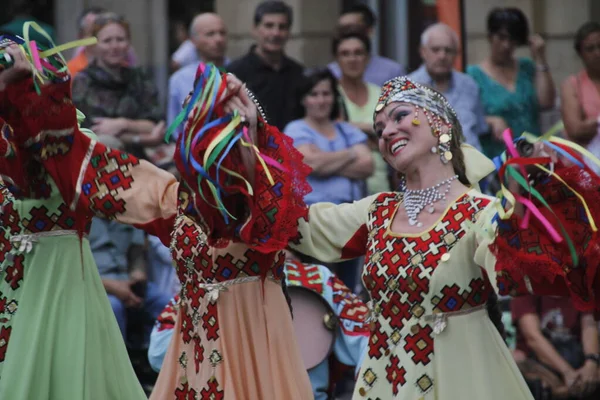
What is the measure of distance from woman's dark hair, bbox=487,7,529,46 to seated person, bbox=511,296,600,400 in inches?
87.1

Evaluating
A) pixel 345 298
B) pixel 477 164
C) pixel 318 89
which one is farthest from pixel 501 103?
pixel 477 164

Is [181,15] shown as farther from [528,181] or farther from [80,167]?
[528,181]

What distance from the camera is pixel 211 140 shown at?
233 inches

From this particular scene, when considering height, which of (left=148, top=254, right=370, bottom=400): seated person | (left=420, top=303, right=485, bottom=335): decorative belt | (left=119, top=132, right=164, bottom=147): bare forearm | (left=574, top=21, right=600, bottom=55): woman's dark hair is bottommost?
(left=148, top=254, right=370, bottom=400): seated person

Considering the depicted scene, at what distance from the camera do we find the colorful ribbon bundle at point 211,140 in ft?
19.4

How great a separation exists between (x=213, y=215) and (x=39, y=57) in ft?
3.47

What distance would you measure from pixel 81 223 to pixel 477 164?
173cm

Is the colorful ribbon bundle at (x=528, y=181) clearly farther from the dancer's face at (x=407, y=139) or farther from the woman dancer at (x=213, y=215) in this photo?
the woman dancer at (x=213, y=215)

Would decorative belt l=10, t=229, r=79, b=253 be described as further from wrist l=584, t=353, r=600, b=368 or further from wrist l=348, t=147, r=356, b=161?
wrist l=584, t=353, r=600, b=368

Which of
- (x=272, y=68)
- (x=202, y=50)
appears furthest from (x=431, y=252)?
(x=202, y=50)

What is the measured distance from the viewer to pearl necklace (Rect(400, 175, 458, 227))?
6176 mm

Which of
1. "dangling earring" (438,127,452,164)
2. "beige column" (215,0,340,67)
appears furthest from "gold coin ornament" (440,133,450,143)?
"beige column" (215,0,340,67)

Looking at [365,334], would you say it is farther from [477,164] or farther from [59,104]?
[59,104]

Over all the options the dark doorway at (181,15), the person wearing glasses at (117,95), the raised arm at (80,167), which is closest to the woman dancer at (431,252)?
the raised arm at (80,167)
